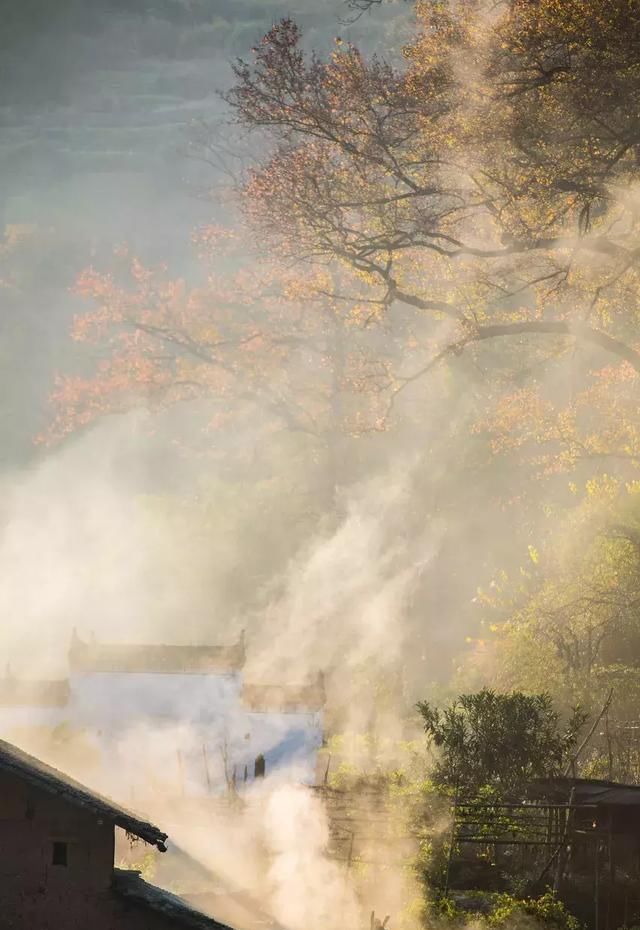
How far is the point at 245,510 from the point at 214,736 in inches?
882

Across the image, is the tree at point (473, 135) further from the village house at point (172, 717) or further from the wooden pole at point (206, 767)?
the wooden pole at point (206, 767)

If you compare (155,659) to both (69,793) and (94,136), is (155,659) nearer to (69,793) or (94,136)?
(69,793)

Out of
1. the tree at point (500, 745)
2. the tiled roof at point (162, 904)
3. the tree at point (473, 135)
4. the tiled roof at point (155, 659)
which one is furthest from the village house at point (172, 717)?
the tiled roof at point (162, 904)

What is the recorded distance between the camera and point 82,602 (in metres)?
56.6

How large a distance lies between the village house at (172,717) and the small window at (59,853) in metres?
19.2

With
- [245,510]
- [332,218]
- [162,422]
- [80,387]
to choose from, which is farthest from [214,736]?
[162,422]

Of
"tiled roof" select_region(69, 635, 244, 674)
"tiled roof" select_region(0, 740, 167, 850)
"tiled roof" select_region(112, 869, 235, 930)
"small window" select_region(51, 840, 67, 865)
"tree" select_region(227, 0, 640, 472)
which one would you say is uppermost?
"tree" select_region(227, 0, 640, 472)

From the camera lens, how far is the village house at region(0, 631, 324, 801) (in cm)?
3603

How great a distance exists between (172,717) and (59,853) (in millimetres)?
Result: 22055

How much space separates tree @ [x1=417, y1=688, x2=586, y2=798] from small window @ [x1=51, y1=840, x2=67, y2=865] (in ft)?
37.4

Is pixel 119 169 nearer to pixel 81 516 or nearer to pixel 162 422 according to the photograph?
pixel 162 422

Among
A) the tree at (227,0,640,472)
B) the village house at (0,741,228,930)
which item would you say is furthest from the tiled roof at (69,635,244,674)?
the village house at (0,741,228,930)

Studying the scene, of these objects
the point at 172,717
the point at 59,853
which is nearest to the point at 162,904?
the point at 59,853

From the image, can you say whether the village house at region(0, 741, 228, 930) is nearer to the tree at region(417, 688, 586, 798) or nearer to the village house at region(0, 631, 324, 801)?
the tree at region(417, 688, 586, 798)
